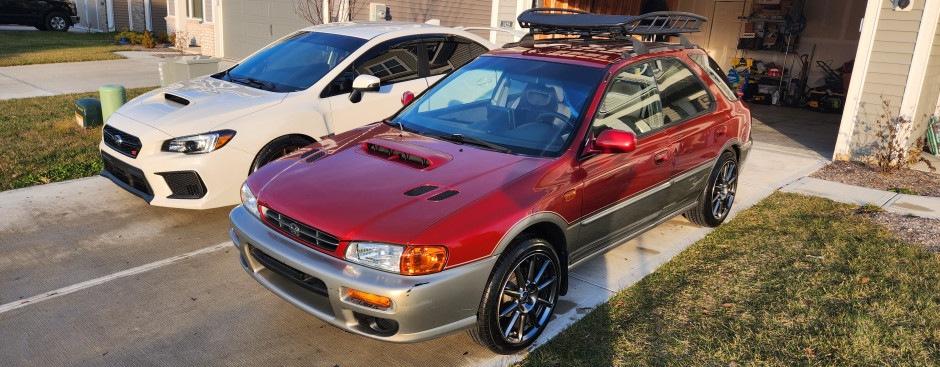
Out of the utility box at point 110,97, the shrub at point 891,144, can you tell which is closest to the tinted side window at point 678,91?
the shrub at point 891,144

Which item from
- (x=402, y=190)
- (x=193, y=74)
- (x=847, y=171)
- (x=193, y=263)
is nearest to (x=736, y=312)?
(x=402, y=190)

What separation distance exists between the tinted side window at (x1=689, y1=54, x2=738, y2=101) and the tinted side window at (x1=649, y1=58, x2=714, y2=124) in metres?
0.23

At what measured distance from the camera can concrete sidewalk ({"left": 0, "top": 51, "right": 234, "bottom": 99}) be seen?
1212 cm

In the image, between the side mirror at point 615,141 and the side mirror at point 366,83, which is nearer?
the side mirror at point 615,141

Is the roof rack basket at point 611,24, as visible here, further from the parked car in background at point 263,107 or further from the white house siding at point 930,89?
the white house siding at point 930,89

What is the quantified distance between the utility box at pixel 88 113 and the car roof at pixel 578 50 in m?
6.29

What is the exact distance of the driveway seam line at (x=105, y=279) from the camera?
4.22 meters

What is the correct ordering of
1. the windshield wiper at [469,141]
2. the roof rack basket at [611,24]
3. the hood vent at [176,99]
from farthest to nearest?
the hood vent at [176,99] → the roof rack basket at [611,24] → the windshield wiper at [469,141]

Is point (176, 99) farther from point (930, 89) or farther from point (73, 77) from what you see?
point (73, 77)

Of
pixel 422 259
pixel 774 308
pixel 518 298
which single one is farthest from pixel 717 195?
pixel 422 259

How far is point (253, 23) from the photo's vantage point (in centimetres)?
1631

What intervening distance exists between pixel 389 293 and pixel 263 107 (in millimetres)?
3056

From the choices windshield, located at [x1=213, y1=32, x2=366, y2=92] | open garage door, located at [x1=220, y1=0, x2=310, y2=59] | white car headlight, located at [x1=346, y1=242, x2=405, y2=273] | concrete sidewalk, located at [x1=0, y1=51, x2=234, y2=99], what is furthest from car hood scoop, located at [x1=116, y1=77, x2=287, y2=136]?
open garage door, located at [x1=220, y1=0, x2=310, y2=59]

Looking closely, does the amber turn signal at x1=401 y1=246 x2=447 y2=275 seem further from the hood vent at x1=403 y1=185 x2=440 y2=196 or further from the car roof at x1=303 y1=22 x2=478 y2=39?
the car roof at x1=303 y1=22 x2=478 y2=39
